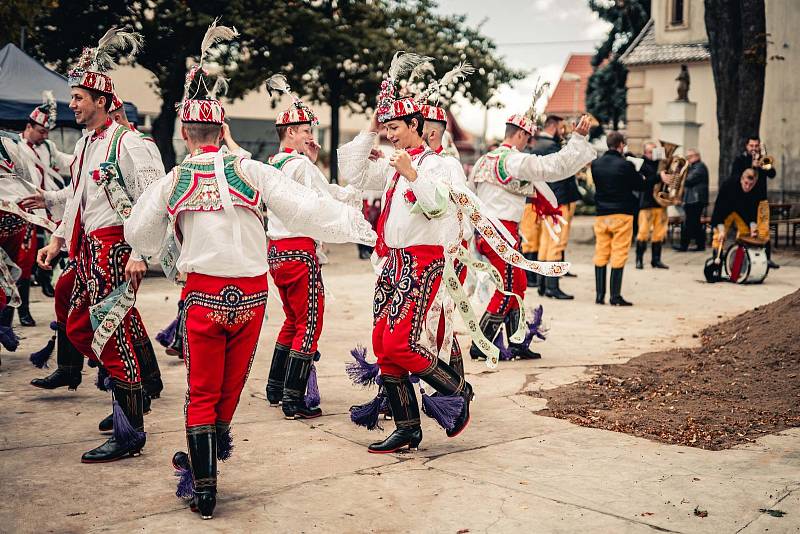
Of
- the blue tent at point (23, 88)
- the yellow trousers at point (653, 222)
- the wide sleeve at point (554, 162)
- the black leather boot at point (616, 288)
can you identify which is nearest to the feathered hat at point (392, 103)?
the wide sleeve at point (554, 162)

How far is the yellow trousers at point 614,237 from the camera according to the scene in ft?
37.5

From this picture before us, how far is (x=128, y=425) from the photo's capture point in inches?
208

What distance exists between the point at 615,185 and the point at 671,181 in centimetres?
440

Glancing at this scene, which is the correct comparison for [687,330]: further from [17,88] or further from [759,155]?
[17,88]

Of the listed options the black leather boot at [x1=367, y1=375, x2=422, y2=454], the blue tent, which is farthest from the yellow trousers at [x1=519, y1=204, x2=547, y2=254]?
the black leather boot at [x1=367, y1=375, x2=422, y2=454]

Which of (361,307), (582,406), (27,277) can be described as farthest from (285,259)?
(361,307)

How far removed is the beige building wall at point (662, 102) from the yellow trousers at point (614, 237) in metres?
15.6

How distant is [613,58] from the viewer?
1501 inches

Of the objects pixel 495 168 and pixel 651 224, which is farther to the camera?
pixel 651 224

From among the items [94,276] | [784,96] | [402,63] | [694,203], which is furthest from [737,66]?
[94,276]

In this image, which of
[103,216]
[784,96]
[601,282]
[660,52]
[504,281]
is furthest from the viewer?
[660,52]

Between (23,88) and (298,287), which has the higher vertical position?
(23,88)

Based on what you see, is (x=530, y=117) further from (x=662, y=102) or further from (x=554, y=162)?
(x=662, y=102)

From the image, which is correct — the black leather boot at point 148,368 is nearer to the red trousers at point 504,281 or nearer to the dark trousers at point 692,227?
the red trousers at point 504,281
